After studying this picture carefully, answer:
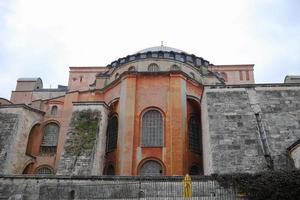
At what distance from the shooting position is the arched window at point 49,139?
26719 millimetres

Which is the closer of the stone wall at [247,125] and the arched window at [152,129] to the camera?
the stone wall at [247,125]

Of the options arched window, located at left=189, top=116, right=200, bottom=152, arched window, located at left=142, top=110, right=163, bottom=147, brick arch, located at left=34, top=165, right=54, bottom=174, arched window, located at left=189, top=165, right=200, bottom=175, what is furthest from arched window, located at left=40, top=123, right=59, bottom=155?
arched window, located at left=189, top=165, right=200, bottom=175

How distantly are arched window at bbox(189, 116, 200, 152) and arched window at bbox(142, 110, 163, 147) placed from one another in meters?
A: 2.23

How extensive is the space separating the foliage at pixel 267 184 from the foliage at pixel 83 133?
29.0ft

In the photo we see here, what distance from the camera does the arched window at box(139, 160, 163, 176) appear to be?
21.0 m

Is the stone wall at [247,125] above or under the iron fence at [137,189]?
above

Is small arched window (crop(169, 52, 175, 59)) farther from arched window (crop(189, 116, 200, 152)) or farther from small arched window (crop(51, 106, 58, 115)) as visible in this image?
small arched window (crop(51, 106, 58, 115))

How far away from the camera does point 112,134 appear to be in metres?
23.6

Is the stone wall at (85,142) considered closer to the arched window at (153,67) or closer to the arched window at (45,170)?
the arched window at (153,67)

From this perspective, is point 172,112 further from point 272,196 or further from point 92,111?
point 272,196

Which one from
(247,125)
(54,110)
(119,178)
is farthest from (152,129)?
(54,110)

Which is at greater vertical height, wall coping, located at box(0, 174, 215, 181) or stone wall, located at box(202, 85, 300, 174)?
stone wall, located at box(202, 85, 300, 174)

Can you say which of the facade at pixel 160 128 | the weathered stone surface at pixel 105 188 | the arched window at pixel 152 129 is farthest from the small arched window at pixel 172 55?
the weathered stone surface at pixel 105 188

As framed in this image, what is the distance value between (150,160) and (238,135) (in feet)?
19.4
